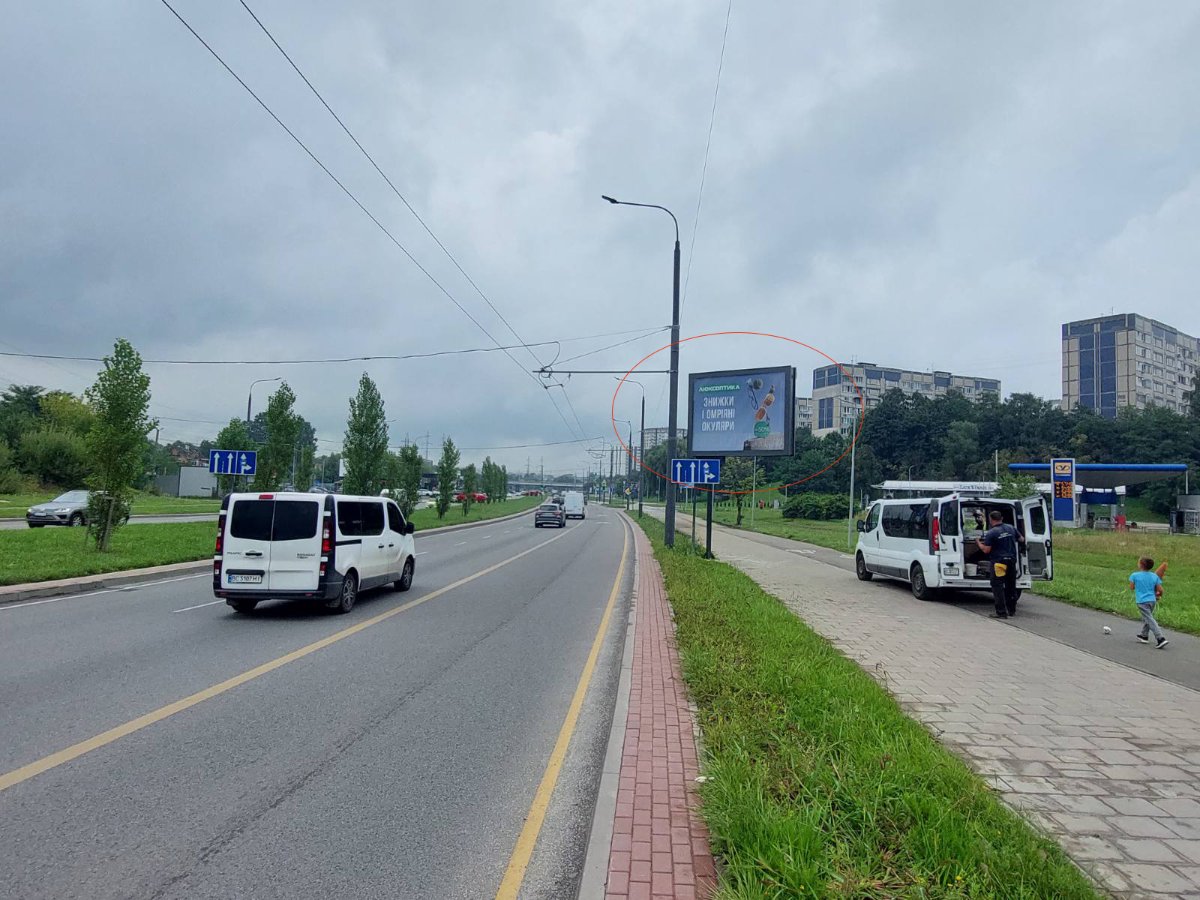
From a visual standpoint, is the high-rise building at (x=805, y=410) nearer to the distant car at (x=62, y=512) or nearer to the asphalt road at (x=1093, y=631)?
the asphalt road at (x=1093, y=631)

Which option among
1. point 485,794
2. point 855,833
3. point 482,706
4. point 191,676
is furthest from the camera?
point 191,676

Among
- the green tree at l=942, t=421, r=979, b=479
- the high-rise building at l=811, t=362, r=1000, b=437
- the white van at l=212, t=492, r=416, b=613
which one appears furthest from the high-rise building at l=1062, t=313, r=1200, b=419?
the white van at l=212, t=492, r=416, b=613

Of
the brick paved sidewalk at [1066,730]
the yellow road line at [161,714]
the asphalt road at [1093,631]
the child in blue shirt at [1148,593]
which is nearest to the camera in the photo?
the brick paved sidewalk at [1066,730]

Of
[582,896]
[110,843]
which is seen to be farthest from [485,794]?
[110,843]

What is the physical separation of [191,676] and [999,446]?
86856mm

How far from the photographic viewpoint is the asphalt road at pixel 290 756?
11.1 ft

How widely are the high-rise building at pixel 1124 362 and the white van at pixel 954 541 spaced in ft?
397

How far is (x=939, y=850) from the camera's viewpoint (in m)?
3.28

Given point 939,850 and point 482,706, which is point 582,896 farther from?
point 482,706

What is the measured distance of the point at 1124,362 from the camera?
118m

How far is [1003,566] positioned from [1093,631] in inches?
63.4

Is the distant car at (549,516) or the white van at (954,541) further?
the distant car at (549,516)

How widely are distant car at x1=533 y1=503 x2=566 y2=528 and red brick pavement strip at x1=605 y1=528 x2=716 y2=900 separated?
120ft

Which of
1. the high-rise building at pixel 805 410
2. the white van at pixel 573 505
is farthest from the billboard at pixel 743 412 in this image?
the high-rise building at pixel 805 410
